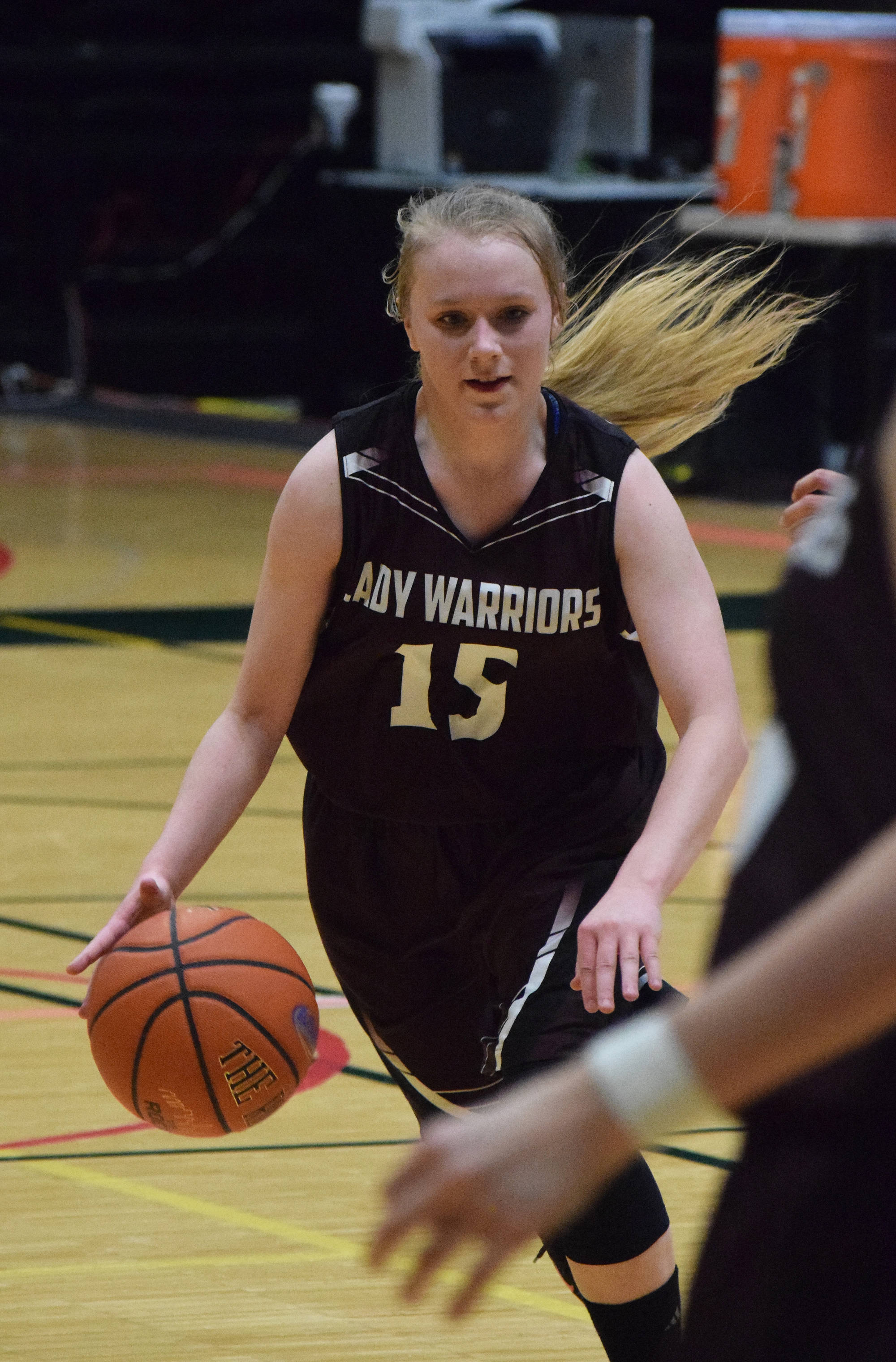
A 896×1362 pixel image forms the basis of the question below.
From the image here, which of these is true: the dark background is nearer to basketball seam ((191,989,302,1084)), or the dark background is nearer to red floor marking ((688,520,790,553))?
red floor marking ((688,520,790,553))

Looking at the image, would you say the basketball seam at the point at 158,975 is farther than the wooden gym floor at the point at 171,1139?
No

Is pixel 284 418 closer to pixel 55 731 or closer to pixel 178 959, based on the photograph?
pixel 55 731

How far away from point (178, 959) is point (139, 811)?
313 cm

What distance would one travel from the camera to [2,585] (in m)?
8.98

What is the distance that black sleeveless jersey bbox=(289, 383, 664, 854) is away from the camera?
2.76m

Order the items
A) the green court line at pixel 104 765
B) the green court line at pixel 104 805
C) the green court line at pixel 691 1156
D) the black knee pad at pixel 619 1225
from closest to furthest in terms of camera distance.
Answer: the black knee pad at pixel 619 1225 → the green court line at pixel 691 1156 → the green court line at pixel 104 805 → the green court line at pixel 104 765

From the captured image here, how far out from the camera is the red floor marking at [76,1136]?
12.6 feet

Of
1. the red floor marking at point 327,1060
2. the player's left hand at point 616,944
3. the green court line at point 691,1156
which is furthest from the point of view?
the red floor marking at point 327,1060

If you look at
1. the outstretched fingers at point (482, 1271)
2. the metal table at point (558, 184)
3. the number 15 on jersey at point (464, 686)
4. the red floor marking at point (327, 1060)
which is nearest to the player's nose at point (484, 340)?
the number 15 on jersey at point (464, 686)

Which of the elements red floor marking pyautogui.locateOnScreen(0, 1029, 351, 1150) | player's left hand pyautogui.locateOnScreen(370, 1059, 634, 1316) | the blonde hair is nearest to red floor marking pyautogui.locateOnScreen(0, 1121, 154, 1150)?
red floor marking pyautogui.locateOnScreen(0, 1029, 351, 1150)

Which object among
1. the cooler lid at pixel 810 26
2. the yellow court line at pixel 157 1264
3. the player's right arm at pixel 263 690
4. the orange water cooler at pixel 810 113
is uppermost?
the player's right arm at pixel 263 690

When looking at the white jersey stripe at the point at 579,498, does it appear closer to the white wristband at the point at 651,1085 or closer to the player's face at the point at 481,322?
the player's face at the point at 481,322

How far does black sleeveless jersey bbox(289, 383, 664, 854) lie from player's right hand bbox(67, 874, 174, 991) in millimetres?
286

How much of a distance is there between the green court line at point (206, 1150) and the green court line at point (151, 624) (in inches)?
165
